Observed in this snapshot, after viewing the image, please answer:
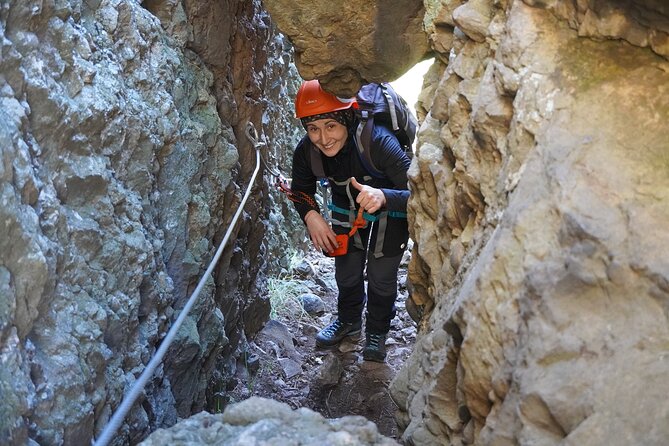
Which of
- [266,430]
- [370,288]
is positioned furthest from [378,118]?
[266,430]

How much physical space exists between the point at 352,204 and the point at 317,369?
124cm

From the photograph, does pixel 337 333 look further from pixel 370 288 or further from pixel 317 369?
pixel 370 288

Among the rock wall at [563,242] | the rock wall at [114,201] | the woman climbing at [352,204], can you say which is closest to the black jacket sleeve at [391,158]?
the woman climbing at [352,204]

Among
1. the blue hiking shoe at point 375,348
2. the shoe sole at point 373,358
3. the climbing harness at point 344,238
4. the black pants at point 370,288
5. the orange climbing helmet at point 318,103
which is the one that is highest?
the orange climbing helmet at point 318,103

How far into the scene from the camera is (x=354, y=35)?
Answer: 3.53 meters

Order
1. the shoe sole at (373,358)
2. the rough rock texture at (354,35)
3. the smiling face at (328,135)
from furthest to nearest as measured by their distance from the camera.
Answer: the shoe sole at (373,358) → the smiling face at (328,135) → the rough rock texture at (354,35)

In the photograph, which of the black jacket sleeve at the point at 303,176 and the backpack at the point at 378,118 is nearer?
the backpack at the point at 378,118

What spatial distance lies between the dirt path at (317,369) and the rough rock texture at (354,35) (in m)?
1.95

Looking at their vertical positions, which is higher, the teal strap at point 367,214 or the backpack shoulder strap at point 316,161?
the backpack shoulder strap at point 316,161

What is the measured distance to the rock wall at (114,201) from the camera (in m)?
1.88

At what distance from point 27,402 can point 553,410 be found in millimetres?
1359

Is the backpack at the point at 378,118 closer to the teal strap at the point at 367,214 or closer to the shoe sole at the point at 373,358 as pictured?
the teal strap at the point at 367,214

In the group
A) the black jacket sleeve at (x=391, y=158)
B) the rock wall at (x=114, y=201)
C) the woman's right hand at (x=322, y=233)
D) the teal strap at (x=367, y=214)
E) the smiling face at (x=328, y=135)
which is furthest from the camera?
the woman's right hand at (x=322, y=233)

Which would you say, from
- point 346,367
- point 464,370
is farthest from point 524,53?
point 346,367
